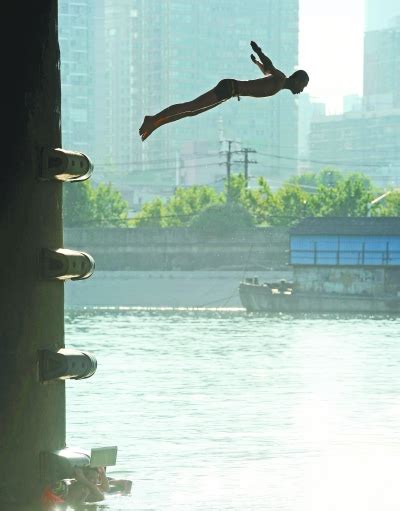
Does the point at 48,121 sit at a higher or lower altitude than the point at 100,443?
higher

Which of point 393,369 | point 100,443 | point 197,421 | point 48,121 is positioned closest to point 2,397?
point 48,121

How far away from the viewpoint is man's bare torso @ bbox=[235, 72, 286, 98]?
21.8 ft

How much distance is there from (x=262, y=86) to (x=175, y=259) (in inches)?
5932

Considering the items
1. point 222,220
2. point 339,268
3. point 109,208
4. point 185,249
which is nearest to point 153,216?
point 109,208

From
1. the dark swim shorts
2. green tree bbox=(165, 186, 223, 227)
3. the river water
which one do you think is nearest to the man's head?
the dark swim shorts

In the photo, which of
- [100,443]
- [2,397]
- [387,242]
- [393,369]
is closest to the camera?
[2,397]

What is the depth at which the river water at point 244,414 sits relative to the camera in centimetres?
3631

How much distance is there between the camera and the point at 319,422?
5472 centimetres

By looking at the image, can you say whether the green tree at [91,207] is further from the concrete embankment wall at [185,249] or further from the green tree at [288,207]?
the green tree at [288,207]

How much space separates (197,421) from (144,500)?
2061 centimetres

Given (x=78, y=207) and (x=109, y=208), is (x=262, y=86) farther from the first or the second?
(x=109, y=208)

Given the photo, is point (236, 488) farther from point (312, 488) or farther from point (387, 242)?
point (387, 242)

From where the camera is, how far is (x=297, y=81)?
22.8 ft

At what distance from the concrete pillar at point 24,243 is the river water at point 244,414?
72.8 feet
